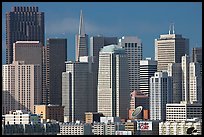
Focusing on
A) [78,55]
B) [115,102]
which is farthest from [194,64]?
[78,55]

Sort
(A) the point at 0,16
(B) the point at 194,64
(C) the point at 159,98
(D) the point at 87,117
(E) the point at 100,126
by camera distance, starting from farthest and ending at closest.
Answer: (B) the point at 194,64
(C) the point at 159,98
(D) the point at 87,117
(E) the point at 100,126
(A) the point at 0,16

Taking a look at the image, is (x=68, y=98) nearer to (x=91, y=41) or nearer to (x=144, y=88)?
(x=144, y=88)

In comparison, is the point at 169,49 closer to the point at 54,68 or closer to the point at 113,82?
the point at 113,82

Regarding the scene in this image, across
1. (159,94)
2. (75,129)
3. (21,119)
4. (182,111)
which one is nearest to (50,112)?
(21,119)

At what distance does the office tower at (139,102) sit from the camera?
120ft

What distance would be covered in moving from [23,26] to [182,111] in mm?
18632

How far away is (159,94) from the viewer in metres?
37.5

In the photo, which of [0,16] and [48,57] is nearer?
[0,16]

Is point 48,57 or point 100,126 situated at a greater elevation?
point 48,57

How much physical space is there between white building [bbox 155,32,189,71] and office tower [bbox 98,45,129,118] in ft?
6.10

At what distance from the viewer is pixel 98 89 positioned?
39875 millimetres

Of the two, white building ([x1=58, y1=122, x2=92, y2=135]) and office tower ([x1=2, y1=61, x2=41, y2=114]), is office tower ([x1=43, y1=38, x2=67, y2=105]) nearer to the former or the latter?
office tower ([x1=2, y1=61, x2=41, y2=114])

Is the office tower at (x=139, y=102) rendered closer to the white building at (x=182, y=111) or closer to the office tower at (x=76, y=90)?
the white building at (x=182, y=111)

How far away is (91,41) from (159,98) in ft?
30.8
